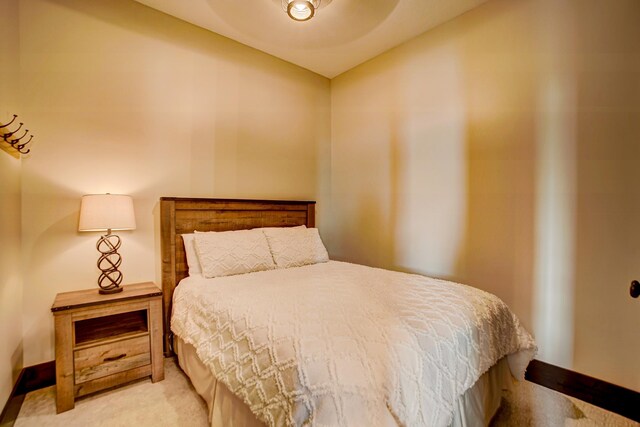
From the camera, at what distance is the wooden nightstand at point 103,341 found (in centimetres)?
173

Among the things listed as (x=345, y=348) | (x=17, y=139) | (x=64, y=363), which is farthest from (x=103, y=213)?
(x=345, y=348)

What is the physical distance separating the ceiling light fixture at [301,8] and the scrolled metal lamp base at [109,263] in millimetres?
2086

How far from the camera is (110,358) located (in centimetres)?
189

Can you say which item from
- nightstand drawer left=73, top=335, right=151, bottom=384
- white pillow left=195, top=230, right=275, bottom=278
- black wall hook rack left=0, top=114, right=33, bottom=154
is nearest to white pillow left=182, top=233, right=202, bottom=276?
white pillow left=195, top=230, right=275, bottom=278

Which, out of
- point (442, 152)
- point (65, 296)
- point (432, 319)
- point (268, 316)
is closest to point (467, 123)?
point (442, 152)

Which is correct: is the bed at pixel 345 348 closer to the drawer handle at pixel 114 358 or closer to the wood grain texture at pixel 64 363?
the drawer handle at pixel 114 358

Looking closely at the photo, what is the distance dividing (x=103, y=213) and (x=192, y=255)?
26.2 inches

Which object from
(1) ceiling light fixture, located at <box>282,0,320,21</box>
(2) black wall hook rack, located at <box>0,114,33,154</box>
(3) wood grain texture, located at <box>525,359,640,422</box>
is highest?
(1) ceiling light fixture, located at <box>282,0,320,21</box>

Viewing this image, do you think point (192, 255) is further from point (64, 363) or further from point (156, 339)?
point (64, 363)

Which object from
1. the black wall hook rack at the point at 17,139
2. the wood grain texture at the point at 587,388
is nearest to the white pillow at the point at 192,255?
the black wall hook rack at the point at 17,139

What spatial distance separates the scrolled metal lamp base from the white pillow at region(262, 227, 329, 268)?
1.15 meters

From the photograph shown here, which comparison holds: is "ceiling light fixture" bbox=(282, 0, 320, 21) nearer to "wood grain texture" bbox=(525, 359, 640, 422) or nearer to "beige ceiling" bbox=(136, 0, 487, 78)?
"beige ceiling" bbox=(136, 0, 487, 78)

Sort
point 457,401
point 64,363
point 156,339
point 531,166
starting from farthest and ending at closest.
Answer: point 531,166
point 156,339
point 64,363
point 457,401

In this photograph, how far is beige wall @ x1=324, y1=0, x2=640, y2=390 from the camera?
185 centimetres
